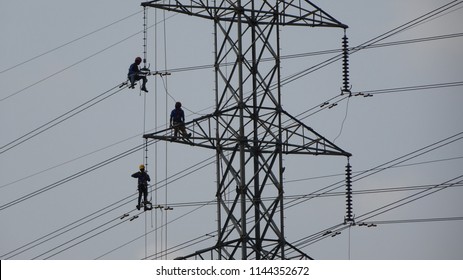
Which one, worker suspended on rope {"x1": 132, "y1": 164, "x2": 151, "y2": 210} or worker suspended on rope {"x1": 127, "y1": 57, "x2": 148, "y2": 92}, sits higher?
worker suspended on rope {"x1": 127, "y1": 57, "x2": 148, "y2": 92}

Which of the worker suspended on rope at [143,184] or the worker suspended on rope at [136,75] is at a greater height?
the worker suspended on rope at [136,75]

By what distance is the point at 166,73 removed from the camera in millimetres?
77500

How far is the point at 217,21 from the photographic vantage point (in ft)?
243

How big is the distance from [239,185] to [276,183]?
1239mm
